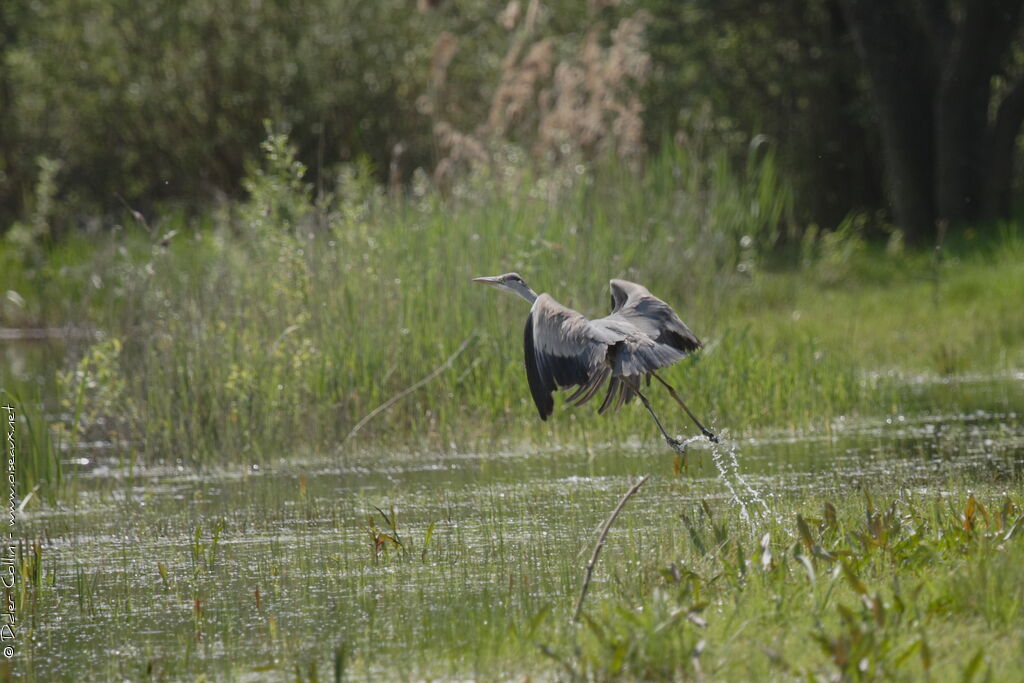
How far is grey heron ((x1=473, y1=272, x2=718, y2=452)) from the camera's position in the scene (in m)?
5.70

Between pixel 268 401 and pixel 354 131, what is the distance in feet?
38.0

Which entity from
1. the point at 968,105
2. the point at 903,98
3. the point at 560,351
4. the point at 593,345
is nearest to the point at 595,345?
the point at 593,345

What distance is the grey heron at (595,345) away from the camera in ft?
18.7

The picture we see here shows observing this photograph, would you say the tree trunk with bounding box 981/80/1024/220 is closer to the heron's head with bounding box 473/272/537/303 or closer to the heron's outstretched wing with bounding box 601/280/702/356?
the heron's head with bounding box 473/272/537/303

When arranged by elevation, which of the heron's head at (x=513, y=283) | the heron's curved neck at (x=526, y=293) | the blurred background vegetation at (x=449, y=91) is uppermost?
the blurred background vegetation at (x=449, y=91)

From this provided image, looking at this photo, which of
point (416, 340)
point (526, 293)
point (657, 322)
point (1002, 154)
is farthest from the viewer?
point (1002, 154)

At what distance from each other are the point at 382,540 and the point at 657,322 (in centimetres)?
148

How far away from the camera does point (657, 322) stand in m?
6.11

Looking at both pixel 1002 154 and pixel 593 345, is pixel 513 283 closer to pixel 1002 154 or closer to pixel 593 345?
pixel 593 345

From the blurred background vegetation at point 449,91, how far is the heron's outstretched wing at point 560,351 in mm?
8971

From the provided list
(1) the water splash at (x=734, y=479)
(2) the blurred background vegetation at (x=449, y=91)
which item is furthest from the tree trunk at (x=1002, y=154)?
(1) the water splash at (x=734, y=479)

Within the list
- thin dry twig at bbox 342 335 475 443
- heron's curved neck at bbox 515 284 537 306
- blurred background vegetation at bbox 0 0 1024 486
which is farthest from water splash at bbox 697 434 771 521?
A: thin dry twig at bbox 342 335 475 443

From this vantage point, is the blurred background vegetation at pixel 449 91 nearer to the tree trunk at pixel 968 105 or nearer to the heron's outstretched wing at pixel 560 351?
the tree trunk at pixel 968 105

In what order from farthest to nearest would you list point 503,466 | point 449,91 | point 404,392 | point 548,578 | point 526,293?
1. point 449,91
2. point 404,392
3. point 503,466
4. point 526,293
5. point 548,578
